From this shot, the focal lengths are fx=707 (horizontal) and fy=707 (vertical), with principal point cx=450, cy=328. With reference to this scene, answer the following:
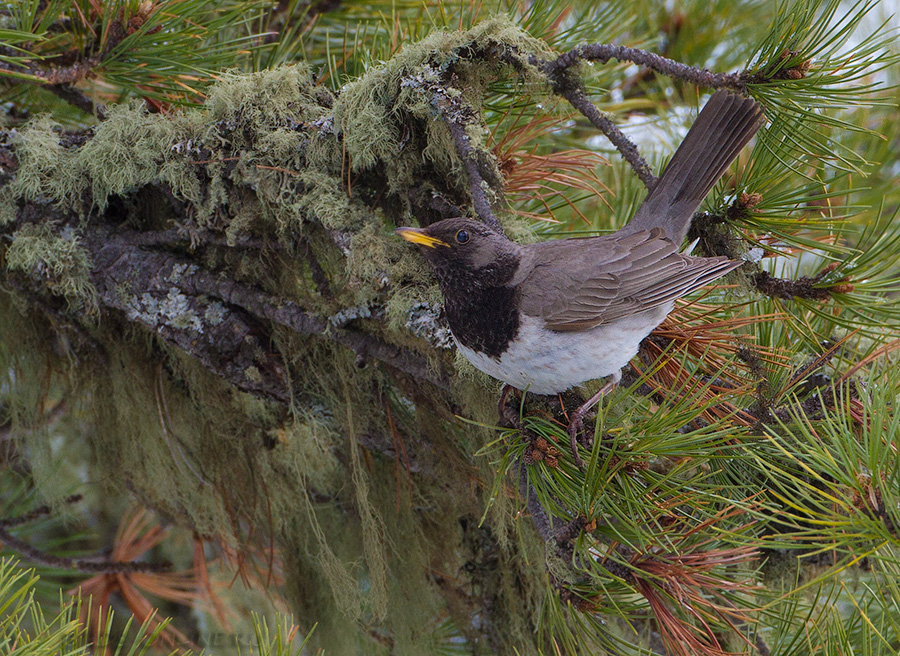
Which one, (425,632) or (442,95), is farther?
(425,632)

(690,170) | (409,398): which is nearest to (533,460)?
(409,398)

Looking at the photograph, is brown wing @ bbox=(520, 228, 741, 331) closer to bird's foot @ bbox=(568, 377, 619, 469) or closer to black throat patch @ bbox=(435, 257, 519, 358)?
black throat patch @ bbox=(435, 257, 519, 358)

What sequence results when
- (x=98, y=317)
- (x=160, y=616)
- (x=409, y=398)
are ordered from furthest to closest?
(x=160, y=616) < (x=98, y=317) < (x=409, y=398)

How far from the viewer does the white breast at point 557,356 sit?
2.10 m

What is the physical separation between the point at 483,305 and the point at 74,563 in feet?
7.57

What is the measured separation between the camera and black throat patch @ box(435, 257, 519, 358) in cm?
210

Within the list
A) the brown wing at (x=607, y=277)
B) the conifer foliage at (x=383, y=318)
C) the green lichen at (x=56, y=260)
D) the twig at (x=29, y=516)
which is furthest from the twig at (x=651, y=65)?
the twig at (x=29, y=516)

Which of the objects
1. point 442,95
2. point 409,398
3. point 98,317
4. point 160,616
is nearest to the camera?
point 442,95

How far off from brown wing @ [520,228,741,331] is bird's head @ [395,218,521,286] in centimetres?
18

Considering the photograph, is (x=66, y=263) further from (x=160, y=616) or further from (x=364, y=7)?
(x=160, y=616)

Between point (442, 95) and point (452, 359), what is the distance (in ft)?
2.69

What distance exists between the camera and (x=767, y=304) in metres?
2.51

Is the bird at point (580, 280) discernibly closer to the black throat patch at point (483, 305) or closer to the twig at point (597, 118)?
the black throat patch at point (483, 305)

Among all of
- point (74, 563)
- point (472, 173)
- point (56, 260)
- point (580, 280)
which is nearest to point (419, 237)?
point (472, 173)
